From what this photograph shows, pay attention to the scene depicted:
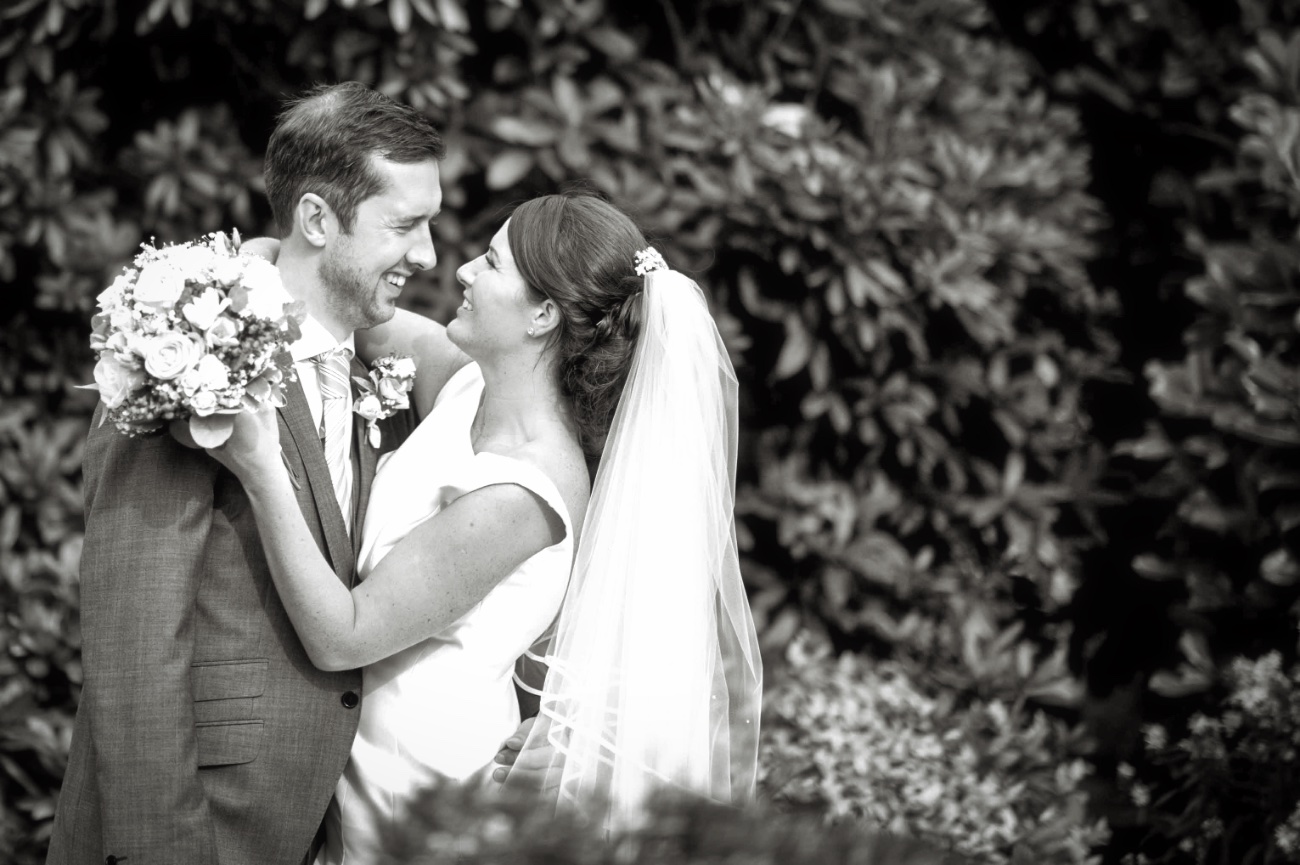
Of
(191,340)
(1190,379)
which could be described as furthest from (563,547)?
(1190,379)

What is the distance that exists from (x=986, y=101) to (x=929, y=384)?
3.72 ft

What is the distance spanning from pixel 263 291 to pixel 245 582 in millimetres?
607

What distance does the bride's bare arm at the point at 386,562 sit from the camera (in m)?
2.43

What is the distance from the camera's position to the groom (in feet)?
8.02

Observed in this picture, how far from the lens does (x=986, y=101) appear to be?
5.00 m

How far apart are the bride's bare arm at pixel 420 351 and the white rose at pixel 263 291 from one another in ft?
2.86

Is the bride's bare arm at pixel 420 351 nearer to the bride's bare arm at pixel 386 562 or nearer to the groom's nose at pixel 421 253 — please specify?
the groom's nose at pixel 421 253

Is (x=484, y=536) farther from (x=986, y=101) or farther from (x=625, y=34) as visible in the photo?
(x=986, y=101)

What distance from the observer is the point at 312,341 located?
281 cm

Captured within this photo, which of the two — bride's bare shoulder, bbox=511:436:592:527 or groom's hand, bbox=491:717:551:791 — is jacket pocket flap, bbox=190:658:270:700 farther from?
bride's bare shoulder, bbox=511:436:592:527

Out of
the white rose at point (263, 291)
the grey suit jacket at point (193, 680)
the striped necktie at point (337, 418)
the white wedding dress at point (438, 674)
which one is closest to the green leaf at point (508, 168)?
the striped necktie at point (337, 418)

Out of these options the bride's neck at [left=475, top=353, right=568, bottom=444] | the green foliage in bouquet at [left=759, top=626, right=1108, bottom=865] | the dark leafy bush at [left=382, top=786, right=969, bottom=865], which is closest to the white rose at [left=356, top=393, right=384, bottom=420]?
the bride's neck at [left=475, top=353, right=568, bottom=444]

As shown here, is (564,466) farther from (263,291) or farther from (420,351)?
(263,291)

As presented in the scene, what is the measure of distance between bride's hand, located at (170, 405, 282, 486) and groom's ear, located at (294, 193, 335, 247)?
55 cm
